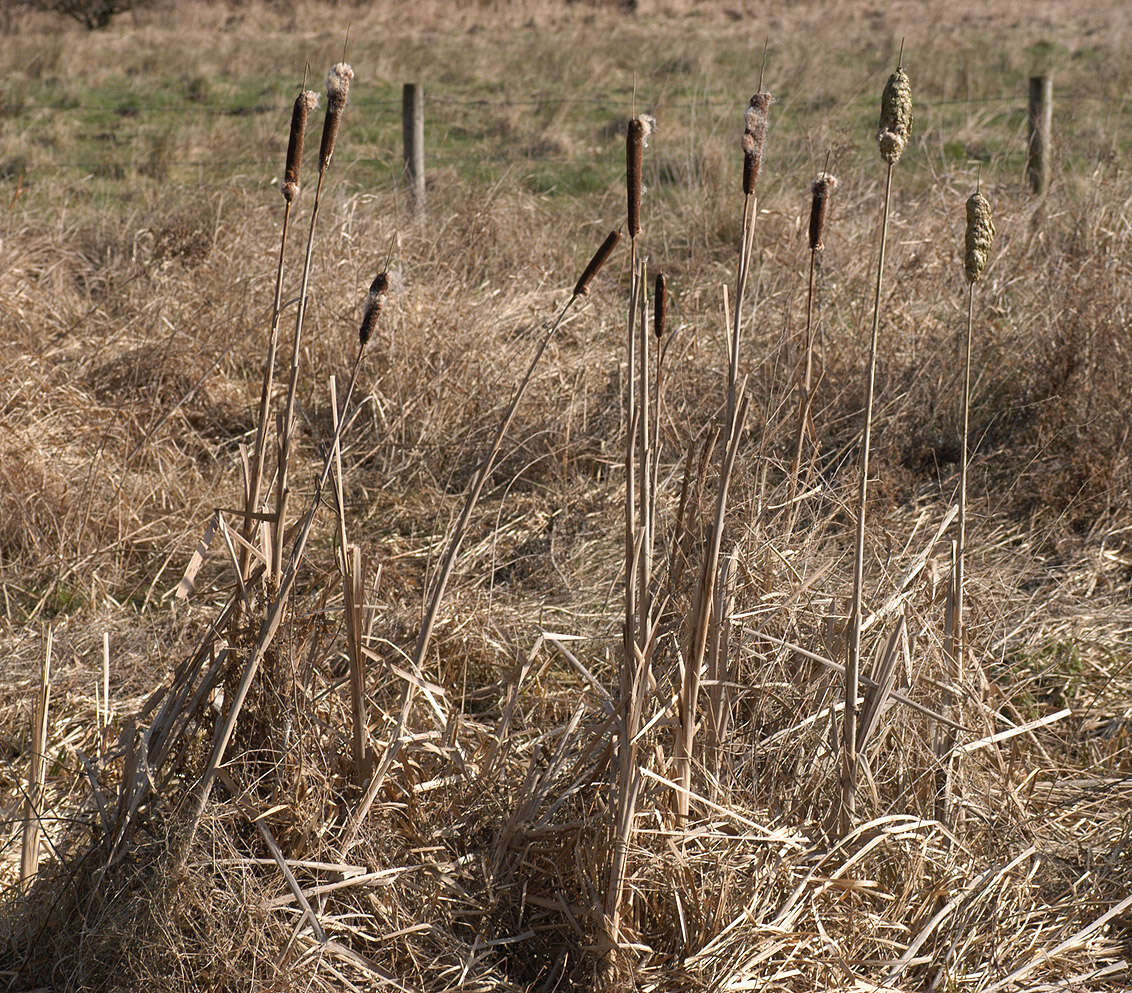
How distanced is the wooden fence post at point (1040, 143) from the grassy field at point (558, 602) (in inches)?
9.1

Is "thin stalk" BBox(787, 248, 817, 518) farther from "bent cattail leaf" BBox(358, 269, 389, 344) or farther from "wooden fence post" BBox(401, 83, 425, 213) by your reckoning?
"wooden fence post" BBox(401, 83, 425, 213)

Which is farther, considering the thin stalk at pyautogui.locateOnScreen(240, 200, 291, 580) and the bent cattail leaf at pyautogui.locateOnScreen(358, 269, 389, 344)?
the thin stalk at pyautogui.locateOnScreen(240, 200, 291, 580)

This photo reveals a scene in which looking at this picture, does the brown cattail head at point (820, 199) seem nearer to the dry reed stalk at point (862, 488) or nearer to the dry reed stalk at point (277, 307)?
the dry reed stalk at point (862, 488)

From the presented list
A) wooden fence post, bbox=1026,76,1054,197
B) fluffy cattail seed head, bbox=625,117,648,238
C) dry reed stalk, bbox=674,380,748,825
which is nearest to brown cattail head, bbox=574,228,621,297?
fluffy cattail seed head, bbox=625,117,648,238

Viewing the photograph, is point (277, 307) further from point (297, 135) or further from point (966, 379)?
point (966, 379)

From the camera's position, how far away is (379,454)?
165 inches

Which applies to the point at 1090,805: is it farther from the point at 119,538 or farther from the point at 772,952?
the point at 119,538

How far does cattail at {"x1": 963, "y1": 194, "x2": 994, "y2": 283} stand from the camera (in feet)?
6.08

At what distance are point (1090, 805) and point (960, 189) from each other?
15.0 ft

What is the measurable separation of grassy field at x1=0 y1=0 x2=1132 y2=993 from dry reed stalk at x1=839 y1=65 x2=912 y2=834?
5cm

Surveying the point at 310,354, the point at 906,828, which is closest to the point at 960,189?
the point at 310,354

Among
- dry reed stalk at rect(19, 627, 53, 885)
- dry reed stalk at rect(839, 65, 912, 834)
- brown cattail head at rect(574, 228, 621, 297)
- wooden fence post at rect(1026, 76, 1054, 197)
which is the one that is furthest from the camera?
wooden fence post at rect(1026, 76, 1054, 197)

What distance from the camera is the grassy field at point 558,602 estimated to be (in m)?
1.80

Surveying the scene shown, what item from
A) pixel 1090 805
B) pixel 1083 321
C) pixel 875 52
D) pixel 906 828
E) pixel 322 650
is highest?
pixel 875 52
